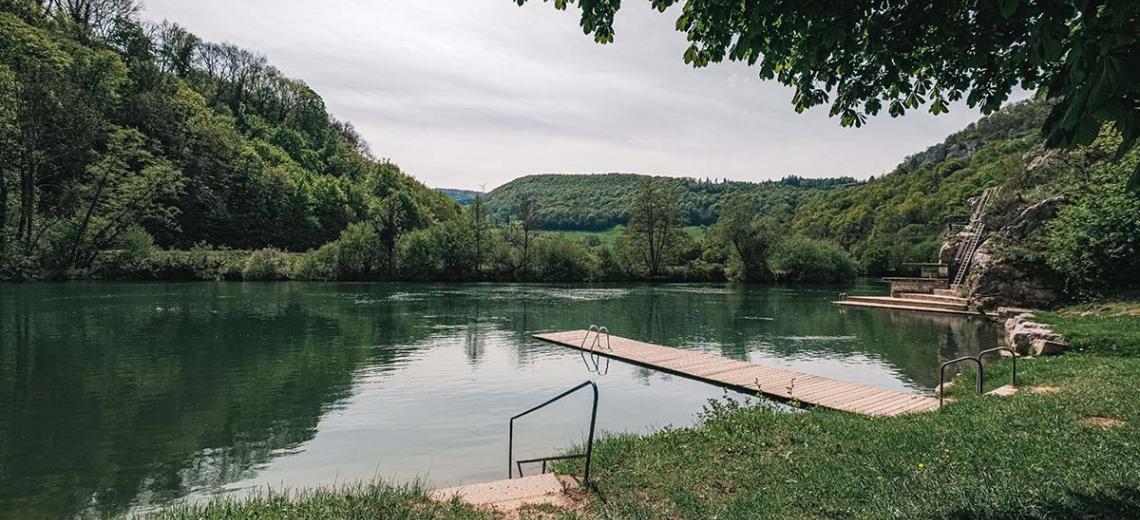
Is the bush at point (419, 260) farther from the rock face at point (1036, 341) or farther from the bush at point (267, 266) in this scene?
the rock face at point (1036, 341)

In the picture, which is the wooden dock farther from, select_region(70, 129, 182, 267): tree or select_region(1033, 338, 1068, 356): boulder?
select_region(70, 129, 182, 267): tree

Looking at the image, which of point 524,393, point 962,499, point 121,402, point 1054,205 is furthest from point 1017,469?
point 1054,205

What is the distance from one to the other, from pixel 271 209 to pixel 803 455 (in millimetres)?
79054

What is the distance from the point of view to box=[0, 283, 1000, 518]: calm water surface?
7207 millimetres

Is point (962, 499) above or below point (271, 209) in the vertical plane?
below

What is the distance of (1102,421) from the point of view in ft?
20.1

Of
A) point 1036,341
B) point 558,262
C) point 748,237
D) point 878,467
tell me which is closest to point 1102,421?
point 878,467

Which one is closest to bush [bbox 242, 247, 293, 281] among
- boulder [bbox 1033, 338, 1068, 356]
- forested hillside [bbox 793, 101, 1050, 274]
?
boulder [bbox 1033, 338, 1068, 356]

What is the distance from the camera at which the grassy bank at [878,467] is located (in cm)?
396

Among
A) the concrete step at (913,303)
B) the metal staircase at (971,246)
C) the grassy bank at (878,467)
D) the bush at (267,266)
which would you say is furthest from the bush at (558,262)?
the grassy bank at (878,467)

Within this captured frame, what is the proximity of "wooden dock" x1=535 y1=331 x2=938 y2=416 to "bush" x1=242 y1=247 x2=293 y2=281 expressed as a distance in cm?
4505

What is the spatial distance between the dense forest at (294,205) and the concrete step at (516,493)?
72.8 feet

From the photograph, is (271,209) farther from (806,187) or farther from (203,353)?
(806,187)

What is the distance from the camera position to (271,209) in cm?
7319
